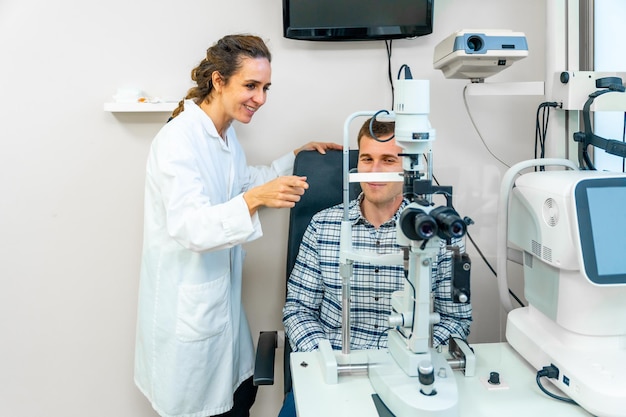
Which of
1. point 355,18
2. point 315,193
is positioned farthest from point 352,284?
point 355,18

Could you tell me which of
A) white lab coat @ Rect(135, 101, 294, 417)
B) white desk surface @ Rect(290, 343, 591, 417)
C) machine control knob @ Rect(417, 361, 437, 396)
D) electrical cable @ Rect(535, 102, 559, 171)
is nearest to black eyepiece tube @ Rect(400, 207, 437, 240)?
machine control knob @ Rect(417, 361, 437, 396)

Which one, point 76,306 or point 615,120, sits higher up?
point 615,120

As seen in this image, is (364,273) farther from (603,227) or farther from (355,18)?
(355,18)

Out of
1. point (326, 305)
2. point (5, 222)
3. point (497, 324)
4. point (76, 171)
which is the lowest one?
point (497, 324)

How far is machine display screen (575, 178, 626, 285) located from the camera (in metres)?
1.17

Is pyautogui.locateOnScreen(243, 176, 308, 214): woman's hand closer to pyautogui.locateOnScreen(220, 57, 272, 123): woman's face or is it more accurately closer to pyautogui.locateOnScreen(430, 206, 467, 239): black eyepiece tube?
pyautogui.locateOnScreen(220, 57, 272, 123): woman's face

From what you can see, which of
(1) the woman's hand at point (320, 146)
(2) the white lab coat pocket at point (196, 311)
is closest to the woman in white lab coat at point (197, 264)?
(2) the white lab coat pocket at point (196, 311)

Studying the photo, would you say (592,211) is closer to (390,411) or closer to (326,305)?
A: (390,411)

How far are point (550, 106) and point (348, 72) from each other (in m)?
0.72

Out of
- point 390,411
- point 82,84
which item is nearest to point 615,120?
point 390,411

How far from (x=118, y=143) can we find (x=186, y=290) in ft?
2.30

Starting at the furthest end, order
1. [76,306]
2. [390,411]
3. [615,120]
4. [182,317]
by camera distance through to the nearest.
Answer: [76,306] → [615,120] → [182,317] → [390,411]

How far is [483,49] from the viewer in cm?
153

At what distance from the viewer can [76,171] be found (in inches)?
80.8
